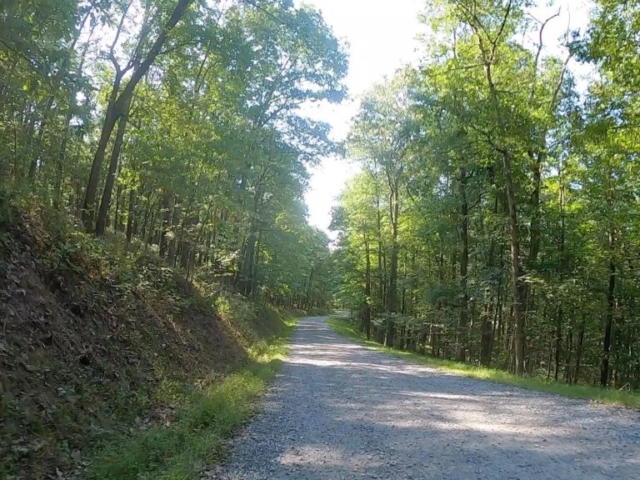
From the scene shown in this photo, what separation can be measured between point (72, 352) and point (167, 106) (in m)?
8.64

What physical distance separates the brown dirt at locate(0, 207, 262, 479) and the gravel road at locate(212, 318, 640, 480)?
5.56 ft

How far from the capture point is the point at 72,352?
654cm

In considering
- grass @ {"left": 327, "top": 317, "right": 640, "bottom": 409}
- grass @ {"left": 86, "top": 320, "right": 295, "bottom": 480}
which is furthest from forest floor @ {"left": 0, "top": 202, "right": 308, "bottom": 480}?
grass @ {"left": 327, "top": 317, "right": 640, "bottom": 409}

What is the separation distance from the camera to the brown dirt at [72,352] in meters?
4.65

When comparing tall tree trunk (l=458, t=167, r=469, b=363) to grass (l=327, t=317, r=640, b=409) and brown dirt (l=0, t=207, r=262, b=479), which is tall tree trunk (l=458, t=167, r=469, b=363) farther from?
brown dirt (l=0, t=207, r=262, b=479)

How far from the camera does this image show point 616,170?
18359mm

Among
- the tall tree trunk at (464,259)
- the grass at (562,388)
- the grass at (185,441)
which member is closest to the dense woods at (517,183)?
the tall tree trunk at (464,259)

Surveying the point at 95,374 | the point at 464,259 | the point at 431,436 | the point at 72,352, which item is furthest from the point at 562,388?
the point at 464,259

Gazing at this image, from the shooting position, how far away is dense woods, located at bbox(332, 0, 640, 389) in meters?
12.1

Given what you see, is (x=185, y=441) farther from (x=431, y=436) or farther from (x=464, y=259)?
(x=464, y=259)

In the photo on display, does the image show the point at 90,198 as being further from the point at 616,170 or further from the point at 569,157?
the point at 616,170

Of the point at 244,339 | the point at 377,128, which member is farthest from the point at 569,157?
the point at 244,339

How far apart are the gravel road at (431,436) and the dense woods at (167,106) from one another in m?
4.54

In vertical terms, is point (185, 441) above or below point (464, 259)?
below
